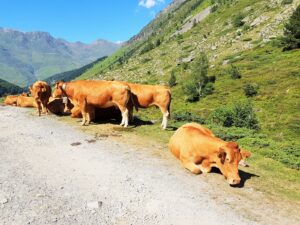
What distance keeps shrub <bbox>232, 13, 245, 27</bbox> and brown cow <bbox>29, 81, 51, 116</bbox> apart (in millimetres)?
155893

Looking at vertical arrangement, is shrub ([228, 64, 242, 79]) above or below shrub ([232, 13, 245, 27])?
below

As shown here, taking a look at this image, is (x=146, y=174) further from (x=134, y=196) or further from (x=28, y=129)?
(x=28, y=129)

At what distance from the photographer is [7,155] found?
1458 centimetres

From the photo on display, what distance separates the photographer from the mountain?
91.5ft

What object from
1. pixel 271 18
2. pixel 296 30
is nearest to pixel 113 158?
pixel 296 30

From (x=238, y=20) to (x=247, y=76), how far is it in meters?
81.4

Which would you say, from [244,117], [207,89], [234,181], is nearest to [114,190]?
[234,181]

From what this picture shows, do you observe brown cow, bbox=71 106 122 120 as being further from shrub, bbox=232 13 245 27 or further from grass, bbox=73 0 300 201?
shrub, bbox=232 13 245 27

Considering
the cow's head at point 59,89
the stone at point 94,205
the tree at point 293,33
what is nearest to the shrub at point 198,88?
the tree at point 293,33

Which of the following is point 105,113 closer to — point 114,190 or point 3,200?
point 114,190

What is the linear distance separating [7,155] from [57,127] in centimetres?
566

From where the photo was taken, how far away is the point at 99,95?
20.3 metres

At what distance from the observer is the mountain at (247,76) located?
27.9m

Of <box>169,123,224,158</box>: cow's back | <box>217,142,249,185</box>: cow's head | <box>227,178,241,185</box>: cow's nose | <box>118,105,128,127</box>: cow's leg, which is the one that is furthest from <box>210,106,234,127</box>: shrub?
<box>227,178,241,185</box>: cow's nose
